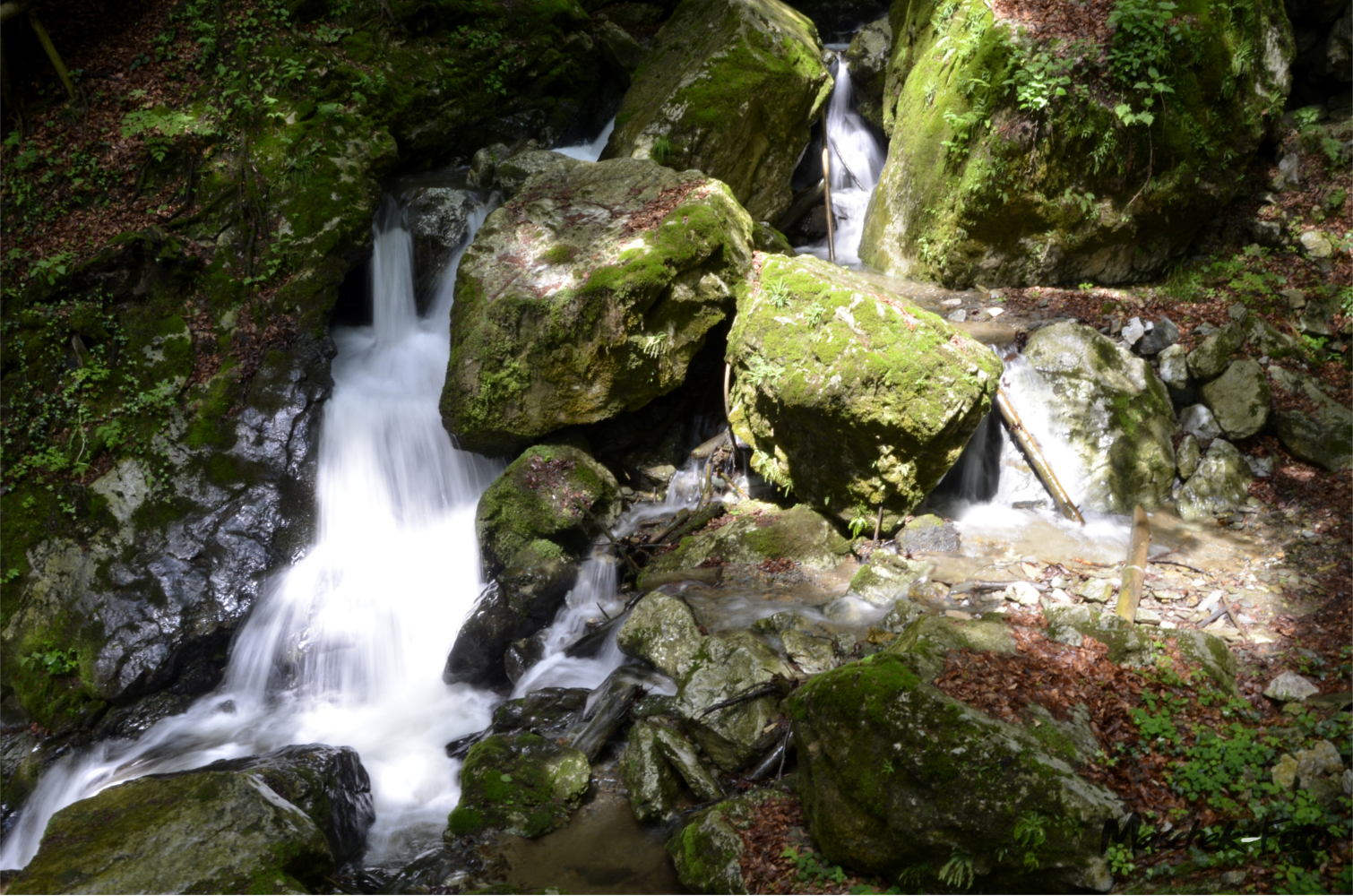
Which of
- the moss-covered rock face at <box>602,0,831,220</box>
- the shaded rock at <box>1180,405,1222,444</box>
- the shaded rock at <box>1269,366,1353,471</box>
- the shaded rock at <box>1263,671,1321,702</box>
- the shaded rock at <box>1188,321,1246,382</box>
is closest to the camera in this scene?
the shaded rock at <box>1263,671,1321,702</box>

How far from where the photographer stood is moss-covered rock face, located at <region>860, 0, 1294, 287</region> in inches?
336

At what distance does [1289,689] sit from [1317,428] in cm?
411

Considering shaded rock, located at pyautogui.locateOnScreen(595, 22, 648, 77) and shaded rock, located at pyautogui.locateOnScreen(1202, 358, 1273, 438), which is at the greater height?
shaded rock, located at pyautogui.locateOnScreen(595, 22, 648, 77)

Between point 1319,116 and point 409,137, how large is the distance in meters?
11.7

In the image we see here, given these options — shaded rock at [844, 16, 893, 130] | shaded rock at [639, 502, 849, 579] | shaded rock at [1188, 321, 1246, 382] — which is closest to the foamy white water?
shaded rock at [844, 16, 893, 130]

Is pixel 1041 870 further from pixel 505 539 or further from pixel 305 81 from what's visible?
pixel 305 81

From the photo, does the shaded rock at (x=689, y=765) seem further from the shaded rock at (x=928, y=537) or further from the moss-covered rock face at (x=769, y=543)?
the shaded rock at (x=928, y=537)

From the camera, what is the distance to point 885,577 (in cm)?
664

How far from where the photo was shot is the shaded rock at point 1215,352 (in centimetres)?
785

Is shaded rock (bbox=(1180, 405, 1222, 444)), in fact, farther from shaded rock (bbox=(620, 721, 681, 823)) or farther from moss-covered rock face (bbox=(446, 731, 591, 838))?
moss-covered rock face (bbox=(446, 731, 591, 838))

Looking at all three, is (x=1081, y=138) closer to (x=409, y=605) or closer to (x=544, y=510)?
(x=544, y=510)

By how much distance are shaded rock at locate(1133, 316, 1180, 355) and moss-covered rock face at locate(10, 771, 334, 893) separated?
863cm

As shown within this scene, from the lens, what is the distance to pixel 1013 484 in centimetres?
776

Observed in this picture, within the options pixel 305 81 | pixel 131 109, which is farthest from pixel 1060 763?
pixel 131 109
